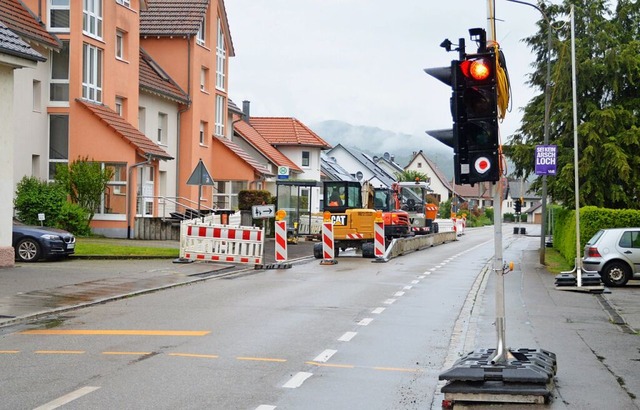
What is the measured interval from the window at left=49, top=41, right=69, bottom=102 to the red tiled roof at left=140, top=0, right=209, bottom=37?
11.3m

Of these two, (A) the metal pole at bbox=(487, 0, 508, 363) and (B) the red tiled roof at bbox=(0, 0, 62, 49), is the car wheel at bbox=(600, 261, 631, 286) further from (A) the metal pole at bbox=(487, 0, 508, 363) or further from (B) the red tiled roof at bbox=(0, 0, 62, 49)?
(B) the red tiled roof at bbox=(0, 0, 62, 49)

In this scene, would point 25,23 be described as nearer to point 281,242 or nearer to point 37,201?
point 37,201

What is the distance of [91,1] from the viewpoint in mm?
37000

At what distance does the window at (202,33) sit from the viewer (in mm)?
48062

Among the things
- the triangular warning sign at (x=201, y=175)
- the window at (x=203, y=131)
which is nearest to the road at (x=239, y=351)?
the triangular warning sign at (x=201, y=175)

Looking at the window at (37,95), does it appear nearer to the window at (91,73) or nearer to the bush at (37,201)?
the window at (91,73)

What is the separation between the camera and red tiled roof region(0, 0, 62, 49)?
32.1 meters

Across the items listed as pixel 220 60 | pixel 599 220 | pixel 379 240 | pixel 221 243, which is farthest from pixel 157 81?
pixel 599 220

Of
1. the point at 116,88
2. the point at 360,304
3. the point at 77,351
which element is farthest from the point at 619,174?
the point at 77,351

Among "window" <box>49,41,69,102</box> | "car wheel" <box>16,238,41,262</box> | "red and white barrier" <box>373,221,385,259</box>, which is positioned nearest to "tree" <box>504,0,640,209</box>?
"red and white barrier" <box>373,221,385,259</box>

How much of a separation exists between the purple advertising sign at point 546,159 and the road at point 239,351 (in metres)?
9.60

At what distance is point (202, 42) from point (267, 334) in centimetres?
3786

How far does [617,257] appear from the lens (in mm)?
23984

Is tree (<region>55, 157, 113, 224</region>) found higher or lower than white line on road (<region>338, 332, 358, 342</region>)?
higher
